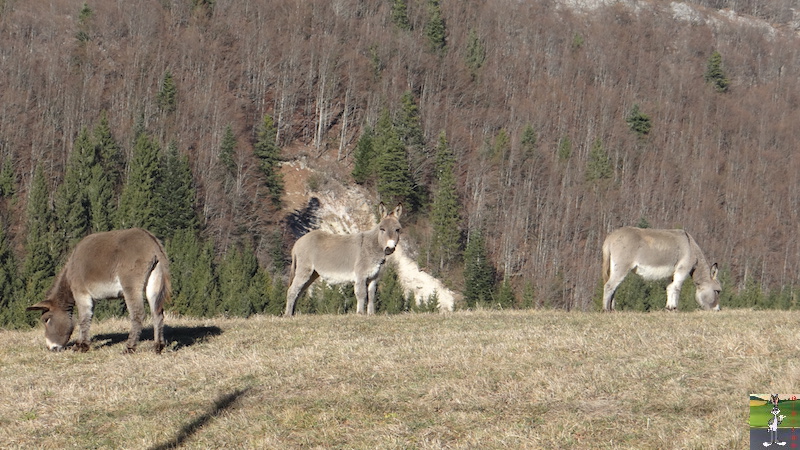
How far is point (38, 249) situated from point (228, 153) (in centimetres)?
3329

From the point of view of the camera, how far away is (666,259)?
72.3 feet

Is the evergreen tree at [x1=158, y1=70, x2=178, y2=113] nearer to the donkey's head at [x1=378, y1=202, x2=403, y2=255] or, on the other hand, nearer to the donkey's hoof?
the donkey's head at [x1=378, y1=202, x2=403, y2=255]

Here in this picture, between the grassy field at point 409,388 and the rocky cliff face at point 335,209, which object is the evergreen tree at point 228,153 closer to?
the rocky cliff face at point 335,209

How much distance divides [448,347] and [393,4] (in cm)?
15849

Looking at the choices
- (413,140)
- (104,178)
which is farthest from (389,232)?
(413,140)

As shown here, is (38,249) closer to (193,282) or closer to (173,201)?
(193,282)

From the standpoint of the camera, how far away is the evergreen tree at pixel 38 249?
61.5 meters

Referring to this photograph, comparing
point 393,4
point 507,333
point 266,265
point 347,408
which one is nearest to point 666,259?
point 507,333

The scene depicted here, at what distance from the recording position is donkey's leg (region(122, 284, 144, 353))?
1488 cm

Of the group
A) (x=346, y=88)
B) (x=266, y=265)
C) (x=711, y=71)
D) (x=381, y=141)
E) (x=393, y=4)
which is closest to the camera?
(x=266, y=265)

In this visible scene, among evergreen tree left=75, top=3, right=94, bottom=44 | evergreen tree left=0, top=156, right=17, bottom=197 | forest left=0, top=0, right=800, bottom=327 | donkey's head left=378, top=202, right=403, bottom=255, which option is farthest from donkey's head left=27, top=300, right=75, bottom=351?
evergreen tree left=75, top=3, right=94, bottom=44

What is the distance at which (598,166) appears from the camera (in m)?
131

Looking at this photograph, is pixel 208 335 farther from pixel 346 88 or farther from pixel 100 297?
pixel 346 88

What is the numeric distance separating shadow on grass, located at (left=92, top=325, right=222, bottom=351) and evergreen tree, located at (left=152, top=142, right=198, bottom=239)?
59107mm
